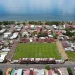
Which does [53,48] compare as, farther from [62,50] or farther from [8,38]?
[8,38]

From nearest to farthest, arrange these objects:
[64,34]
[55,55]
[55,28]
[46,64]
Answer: [46,64] < [55,55] < [64,34] < [55,28]

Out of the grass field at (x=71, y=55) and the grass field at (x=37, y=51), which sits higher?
the grass field at (x=37, y=51)

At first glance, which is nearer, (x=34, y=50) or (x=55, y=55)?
(x=55, y=55)

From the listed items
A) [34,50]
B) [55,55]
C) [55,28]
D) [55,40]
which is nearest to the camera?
[55,55]

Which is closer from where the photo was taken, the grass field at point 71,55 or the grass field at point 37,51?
the grass field at point 71,55

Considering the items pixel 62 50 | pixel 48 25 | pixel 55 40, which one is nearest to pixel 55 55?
pixel 62 50

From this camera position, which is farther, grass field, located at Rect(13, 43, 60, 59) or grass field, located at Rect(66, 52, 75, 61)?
grass field, located at Rect(13, 43, 60, 59)

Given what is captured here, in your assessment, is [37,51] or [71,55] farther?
[37,51]

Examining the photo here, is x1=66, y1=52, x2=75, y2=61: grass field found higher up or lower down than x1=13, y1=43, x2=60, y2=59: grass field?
lower down
